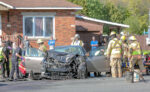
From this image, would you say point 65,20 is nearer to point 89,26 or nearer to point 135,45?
point 89,26

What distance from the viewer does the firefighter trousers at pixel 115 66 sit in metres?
14.6

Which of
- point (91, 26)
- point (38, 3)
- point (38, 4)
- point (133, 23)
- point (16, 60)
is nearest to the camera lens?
point (16, 60)

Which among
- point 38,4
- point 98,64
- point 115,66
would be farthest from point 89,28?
point 115,66

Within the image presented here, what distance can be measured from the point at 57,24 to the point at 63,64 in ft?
33.7

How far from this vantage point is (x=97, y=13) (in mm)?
64312

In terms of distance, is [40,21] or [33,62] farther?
[40,21]

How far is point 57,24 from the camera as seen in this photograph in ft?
79.5

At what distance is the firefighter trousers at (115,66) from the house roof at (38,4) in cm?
939

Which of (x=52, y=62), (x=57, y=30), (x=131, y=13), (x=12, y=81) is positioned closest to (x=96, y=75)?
(x=52, y=62)

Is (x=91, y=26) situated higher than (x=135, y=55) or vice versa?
(x=91, y=26)

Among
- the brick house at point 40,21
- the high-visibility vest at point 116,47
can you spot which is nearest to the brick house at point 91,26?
the brick house at point 40,21

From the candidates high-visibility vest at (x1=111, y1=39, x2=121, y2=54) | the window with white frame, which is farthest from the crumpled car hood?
the window with white frame

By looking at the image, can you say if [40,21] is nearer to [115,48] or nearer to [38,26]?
[38,26]

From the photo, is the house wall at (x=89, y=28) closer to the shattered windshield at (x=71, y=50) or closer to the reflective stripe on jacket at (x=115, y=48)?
the shattered windshield at (x=71, y=50)
